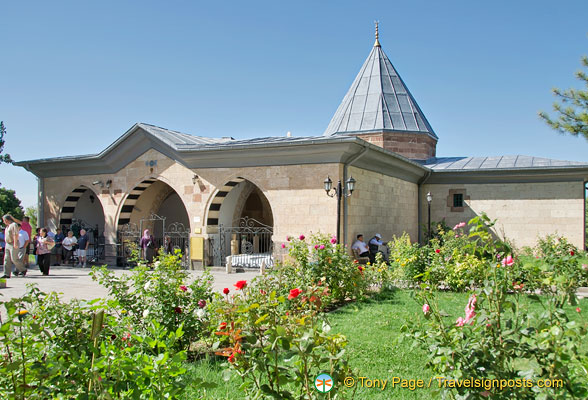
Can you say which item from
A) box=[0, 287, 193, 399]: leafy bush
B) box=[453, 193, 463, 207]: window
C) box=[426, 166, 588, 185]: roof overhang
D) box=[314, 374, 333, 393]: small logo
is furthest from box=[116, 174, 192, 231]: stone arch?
box=[314, 374, 333, 393]: small logo

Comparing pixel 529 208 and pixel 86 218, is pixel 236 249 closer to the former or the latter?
pixel 86 218

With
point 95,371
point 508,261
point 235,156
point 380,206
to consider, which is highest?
point 235,156

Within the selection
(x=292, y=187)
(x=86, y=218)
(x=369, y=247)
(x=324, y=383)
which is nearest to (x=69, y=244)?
(x=86, y=218)

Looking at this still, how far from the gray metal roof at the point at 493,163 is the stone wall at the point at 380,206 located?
6.54 ft

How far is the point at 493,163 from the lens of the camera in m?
19.0

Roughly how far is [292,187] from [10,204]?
25229mm

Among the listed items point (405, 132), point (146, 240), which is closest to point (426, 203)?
point (405, 132)

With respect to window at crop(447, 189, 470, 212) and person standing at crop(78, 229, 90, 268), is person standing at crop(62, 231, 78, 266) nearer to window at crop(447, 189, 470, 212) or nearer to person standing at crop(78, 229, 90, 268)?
person standing at crop(78, 229, 90, 268)

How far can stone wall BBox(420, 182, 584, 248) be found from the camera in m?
17.2

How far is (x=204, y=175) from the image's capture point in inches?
575

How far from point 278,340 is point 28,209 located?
3359cm

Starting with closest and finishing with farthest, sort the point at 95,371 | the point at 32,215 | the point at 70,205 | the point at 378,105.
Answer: the point at 95,371, the point at 70,205, the point at 378,105, the point at 32,215

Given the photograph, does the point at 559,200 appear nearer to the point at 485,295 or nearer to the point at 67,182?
the point at 485,295

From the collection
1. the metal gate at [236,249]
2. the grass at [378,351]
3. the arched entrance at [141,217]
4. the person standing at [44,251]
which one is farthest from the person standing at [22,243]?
the grass at [378,351]
